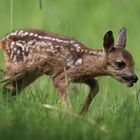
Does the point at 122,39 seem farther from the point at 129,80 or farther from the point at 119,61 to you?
the point at 129,80

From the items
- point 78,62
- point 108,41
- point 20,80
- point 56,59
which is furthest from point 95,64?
point 20,80

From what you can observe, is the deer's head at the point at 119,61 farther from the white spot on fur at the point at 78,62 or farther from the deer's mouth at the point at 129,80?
the white spot on fur at the point at 78,62

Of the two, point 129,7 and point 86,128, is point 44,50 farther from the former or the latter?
point 129,7

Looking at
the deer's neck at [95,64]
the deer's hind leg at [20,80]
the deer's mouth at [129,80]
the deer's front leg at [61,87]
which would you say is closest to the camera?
the deer's front leg at [61,87]

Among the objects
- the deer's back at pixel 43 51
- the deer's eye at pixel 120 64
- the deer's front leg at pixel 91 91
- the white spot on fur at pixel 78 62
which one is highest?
the deer's back at pixel 43 51

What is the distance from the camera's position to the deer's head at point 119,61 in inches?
317

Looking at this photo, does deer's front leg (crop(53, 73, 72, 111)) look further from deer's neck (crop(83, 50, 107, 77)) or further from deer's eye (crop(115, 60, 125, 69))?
deer's eye (crop(115, 60, 125, 69))

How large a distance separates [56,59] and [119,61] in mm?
643

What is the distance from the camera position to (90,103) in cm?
788

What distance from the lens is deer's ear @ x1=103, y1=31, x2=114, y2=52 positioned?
8219mm

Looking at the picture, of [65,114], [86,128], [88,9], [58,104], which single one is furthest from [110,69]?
[88,9]

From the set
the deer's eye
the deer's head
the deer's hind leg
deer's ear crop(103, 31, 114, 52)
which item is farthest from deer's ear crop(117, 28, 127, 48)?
the deer's hind leg

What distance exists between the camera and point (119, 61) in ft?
26.8

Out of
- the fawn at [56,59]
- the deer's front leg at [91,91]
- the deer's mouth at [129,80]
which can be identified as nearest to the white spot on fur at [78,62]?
the fawn at [56,59]
